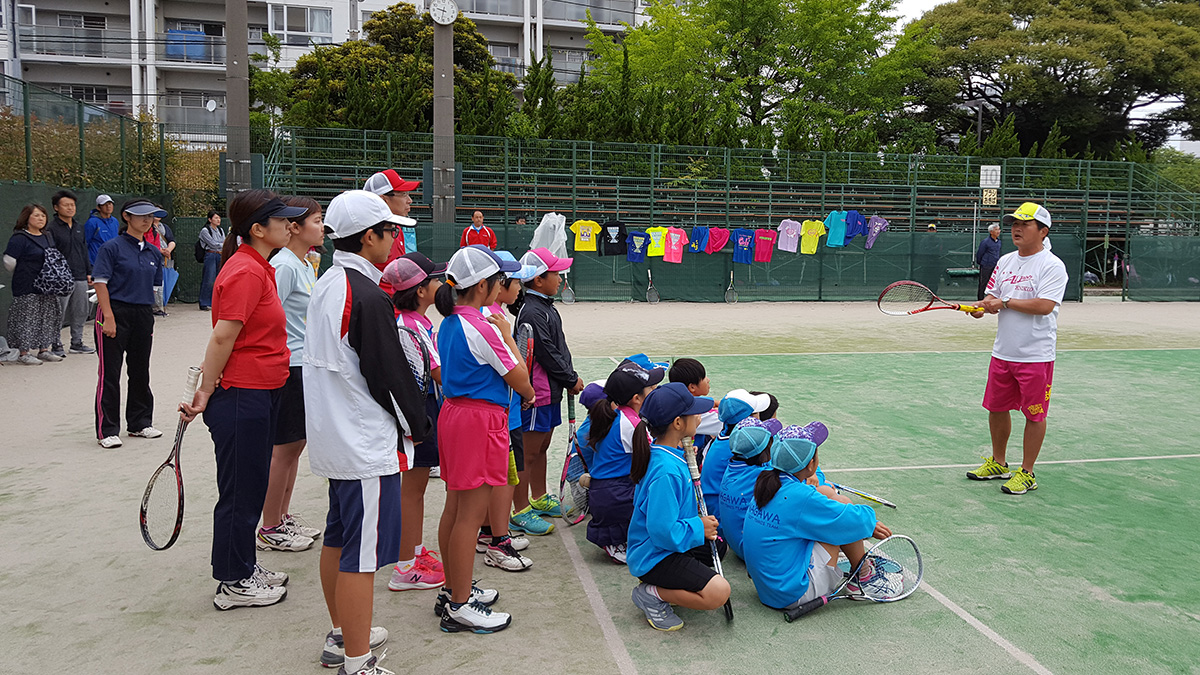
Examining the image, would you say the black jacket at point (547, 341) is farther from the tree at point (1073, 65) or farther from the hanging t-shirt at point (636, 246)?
the tree at point (1073, 65)

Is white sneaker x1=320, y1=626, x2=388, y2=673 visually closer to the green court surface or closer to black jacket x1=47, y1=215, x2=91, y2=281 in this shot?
the green court surface

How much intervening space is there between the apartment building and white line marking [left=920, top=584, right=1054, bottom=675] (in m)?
42.0

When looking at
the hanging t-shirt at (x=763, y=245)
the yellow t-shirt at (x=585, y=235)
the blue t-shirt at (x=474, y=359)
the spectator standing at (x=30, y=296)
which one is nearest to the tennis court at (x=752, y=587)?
the blue t-shirt at (x=474, y=359)

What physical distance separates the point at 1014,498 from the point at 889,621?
2510 millimetres

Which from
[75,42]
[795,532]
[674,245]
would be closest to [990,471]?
[795,532]

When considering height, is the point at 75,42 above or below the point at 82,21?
below

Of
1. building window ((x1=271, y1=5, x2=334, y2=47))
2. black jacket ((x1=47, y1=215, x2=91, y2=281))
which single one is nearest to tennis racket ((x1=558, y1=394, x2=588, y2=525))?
black jacket ((x1=47, y1=215, x2=91, y2=281))

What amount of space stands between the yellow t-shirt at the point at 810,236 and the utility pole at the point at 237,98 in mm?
13904

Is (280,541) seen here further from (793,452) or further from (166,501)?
(793,452)

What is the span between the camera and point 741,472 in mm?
4734

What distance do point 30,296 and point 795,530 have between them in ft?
34.2

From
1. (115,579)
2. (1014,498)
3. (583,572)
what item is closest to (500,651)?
(583,572)

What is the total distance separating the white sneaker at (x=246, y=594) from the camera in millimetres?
4305

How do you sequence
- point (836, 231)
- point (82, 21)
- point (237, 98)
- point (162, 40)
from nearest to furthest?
1. point (237, 98)
2. point (836, 231)
3. point (162, 40)
4. point (82, 21)
